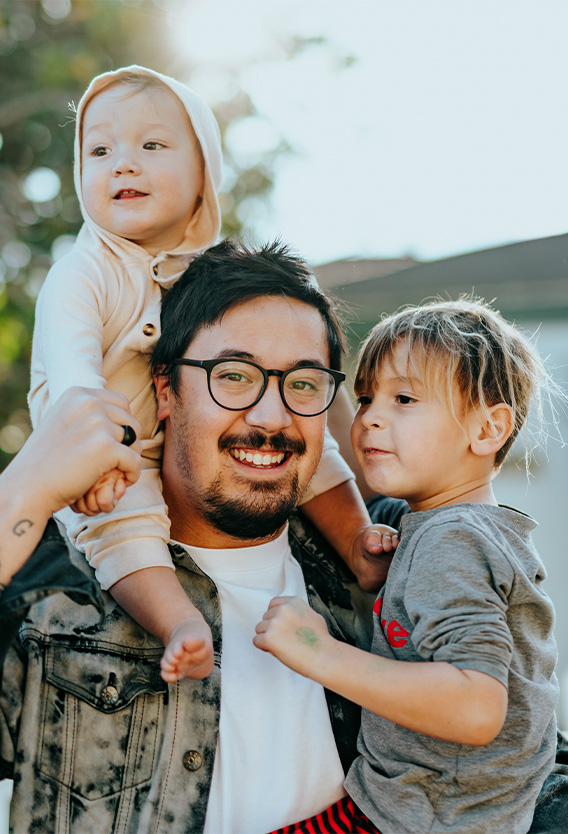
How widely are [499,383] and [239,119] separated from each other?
7273 millimetres

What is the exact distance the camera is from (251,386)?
2125mm

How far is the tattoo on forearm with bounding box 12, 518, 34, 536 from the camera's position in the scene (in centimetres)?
164

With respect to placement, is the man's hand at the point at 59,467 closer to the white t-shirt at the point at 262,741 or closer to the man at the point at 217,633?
the man at the point at 217,633

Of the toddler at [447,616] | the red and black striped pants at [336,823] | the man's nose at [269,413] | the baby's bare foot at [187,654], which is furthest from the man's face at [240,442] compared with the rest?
the red and black striped pants at [336,823]

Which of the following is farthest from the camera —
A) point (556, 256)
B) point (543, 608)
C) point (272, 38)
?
point (272, 38)

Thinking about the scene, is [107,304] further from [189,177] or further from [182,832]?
[182,832]

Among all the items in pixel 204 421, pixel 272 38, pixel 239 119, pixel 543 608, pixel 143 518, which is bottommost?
pixel 543 608

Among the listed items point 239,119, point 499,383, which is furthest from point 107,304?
point 239,119

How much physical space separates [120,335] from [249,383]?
385 millimetres

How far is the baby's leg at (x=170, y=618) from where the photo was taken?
1619 millimetres

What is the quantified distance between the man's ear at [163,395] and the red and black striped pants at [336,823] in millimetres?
1054

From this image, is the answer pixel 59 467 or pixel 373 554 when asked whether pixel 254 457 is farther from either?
pixel 59 467

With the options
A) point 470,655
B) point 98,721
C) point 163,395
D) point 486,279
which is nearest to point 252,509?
point 163,395

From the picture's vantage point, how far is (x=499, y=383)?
6.72 feet
